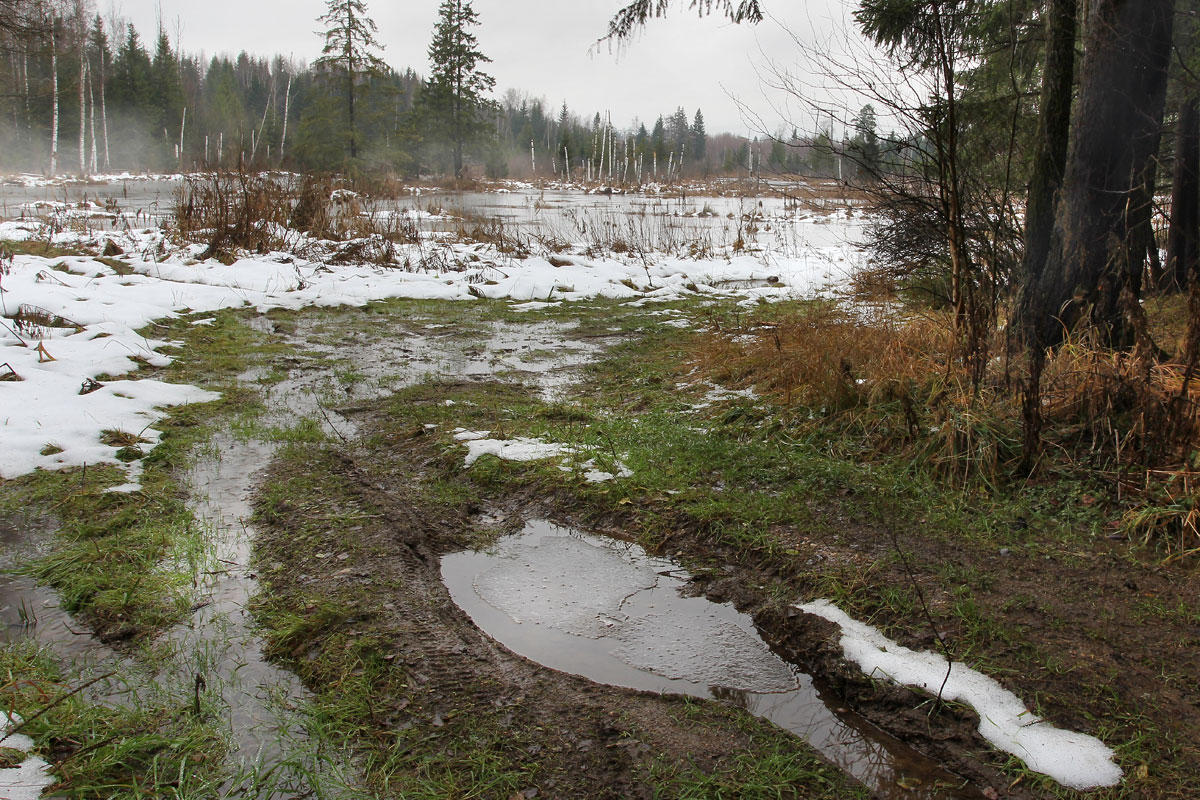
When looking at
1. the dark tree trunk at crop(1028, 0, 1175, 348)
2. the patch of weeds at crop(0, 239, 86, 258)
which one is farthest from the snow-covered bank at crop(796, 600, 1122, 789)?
the patch of weeds at crop(0, 239, 86, 258)

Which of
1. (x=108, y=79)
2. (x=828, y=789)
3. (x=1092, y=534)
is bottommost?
(x=828, y=789)

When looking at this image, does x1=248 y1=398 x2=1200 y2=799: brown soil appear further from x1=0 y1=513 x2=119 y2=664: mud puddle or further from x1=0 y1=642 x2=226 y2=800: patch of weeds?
x1=0 y1=513 x2=119 y2=664: mud puddle

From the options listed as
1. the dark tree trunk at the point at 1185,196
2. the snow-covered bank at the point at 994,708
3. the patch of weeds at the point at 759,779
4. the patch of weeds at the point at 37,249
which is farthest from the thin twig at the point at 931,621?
the patch of weeds at the point at 37,249

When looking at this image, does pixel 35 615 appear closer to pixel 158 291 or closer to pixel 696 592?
pixel 696 592

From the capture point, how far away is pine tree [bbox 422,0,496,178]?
45.0m

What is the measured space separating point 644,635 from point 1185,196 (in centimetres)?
897

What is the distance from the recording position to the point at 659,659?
7.97ft

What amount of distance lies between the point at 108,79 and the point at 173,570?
186ft

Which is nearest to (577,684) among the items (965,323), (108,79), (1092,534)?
(1092,534)

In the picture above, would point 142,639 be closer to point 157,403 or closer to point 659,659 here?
point 659,659

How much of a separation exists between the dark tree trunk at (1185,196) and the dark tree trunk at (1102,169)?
14.5 ft

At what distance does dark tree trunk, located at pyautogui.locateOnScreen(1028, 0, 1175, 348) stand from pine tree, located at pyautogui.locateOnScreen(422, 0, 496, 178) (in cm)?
4337

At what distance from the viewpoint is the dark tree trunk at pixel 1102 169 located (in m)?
4.12

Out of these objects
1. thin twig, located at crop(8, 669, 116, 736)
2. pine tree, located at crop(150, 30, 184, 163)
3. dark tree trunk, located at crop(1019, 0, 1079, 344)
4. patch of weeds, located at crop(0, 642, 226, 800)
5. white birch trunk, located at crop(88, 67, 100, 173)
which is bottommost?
patch of weeds, located at crop(0, 642, 226, 800)
